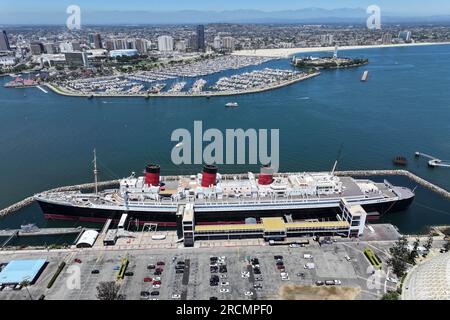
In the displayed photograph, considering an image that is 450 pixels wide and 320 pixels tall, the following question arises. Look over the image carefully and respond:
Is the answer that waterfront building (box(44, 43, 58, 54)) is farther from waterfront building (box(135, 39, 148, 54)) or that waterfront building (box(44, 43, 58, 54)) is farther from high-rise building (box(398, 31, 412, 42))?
high-rise building (box(398, 31, 412, 42))

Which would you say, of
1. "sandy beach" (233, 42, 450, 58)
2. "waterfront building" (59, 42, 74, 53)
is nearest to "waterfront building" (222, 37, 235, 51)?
"sandy beach" (233, 42, 450, 58)

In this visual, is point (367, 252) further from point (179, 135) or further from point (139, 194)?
point (179, 135)

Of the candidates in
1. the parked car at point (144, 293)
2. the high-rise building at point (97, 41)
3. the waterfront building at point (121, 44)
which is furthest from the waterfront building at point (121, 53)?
the parked car at point (144, 293)

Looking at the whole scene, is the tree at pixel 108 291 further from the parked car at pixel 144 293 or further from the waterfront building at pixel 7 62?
the waterfront building at pixel 7 62

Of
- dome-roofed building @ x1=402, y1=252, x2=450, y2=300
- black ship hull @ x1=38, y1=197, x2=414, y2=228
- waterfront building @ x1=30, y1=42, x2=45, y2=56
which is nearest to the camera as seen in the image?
dome-roofed building @ x1=402, y1=252, x2=450, y2=300

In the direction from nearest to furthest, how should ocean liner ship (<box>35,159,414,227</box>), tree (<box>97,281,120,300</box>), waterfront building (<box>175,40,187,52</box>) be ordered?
1. tree (<box>97,281,120,300</box>)
2. ocean liner ship (<box>35,159,414,227</box>)
3. waterfront building (<box>175,40,187,52</box>)

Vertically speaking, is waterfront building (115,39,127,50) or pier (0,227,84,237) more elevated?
waterfront building (115,39,127,50)

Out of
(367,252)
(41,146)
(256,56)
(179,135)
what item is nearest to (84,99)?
(41,146)
